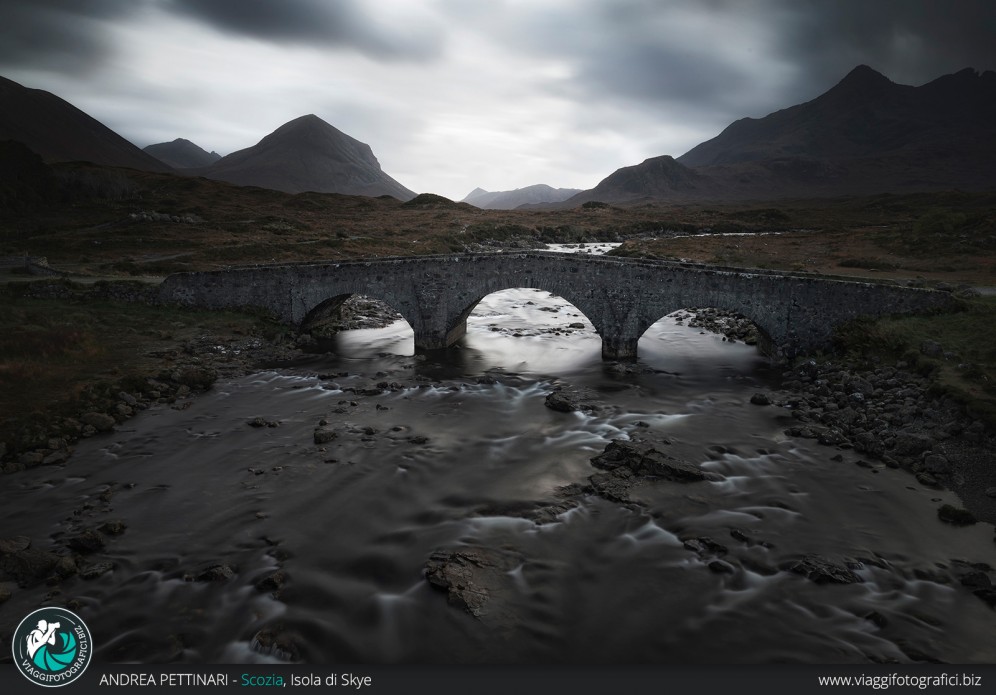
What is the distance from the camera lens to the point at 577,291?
24953 millimetres

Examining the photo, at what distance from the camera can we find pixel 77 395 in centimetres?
1822

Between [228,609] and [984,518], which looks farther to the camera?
[984,518]

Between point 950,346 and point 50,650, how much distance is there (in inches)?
963

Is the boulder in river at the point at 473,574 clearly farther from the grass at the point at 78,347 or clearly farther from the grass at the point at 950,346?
the grass at the point at 950,346

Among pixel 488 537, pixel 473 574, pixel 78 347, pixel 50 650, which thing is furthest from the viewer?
pixel 78 347

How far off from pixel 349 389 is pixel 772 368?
58.5 feet

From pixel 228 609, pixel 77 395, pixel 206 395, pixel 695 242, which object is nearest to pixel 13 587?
pixel 228 609

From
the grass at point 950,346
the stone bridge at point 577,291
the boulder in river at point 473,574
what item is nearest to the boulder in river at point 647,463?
the boulder in river at point 473,574

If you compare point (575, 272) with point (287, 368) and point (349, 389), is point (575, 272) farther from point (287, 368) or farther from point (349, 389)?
point (287, 368)

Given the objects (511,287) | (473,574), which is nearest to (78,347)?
(511,287)

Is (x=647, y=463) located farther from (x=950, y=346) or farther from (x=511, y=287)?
(x=511, y=287)

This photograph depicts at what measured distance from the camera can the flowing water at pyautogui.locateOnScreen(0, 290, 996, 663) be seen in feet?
31.1

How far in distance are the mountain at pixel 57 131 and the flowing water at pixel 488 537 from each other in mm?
141937

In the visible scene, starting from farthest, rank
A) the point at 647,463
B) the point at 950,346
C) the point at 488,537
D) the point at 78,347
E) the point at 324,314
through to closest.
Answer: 1. the point at 324,314
2. the point at 78,347
3. the point at 950,346
4. the point at 647,463
5. the point at 488,537
